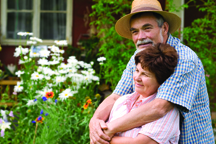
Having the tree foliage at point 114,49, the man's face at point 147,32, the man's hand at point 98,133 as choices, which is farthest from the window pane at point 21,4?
the man's hand at point 98,133

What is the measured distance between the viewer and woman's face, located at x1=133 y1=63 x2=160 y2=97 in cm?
167

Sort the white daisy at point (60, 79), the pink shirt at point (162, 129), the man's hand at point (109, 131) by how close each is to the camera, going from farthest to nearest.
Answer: the white daisy at point (60, 79), the man's hand at point (109, 131), the pink shirt at point (162, 129)

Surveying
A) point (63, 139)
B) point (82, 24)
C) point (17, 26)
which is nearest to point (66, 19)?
point (82, 24)

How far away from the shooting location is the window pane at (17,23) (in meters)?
6.15

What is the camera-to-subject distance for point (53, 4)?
20.1ft

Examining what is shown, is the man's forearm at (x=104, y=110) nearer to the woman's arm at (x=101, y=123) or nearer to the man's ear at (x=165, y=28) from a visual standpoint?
the woman's arm at (x=101, y=123)

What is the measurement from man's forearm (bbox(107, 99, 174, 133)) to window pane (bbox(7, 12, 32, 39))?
4.99 metres

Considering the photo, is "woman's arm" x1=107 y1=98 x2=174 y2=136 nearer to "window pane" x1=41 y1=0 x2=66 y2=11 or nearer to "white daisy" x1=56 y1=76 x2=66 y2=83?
"white daisy" x1=56 y1=76 x2=66 y2=83

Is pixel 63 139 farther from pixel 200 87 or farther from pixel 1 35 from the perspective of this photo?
pixel 1 35

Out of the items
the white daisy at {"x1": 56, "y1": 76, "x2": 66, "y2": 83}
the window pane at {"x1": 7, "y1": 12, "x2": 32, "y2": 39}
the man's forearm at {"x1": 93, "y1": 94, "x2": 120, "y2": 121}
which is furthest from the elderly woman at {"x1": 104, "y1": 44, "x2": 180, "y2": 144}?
the window pane at {"x1": 7, "y1": 12, "x2": 32, "y2": 39}

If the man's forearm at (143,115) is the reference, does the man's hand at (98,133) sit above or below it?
below

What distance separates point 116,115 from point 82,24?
4.37 m

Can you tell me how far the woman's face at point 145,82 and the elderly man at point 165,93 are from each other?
0.19ft

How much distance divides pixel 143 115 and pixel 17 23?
205 inches
